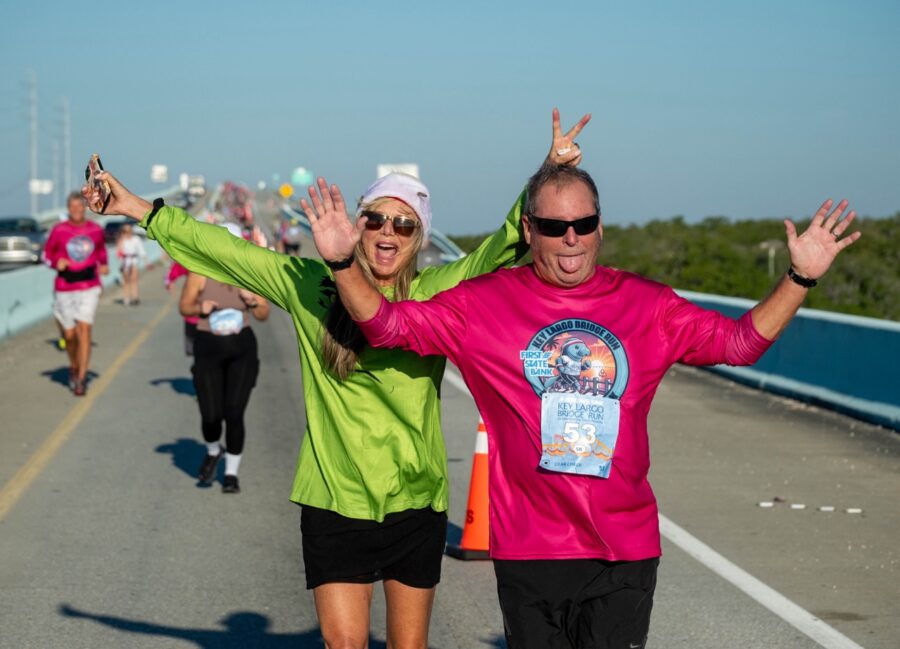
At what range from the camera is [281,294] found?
4488mm

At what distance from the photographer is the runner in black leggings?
998 cm

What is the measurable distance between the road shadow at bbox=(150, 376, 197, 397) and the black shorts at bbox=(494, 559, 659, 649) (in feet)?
41.1

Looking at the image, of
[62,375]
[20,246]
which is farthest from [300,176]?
[62,375]

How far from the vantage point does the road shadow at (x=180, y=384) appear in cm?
1625

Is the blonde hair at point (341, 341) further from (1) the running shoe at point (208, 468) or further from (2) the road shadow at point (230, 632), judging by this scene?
(1) the running shoe at point (208, 468)

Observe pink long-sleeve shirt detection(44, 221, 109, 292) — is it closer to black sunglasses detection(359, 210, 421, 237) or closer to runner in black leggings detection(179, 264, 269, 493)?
runner in black leggings detection(179, 264, 269, 493)

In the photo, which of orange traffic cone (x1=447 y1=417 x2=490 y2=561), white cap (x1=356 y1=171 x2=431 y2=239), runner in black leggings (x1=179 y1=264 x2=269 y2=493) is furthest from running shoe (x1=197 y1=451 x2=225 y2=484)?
white cap (x1=356 y1=171 x2=431 y2=239)

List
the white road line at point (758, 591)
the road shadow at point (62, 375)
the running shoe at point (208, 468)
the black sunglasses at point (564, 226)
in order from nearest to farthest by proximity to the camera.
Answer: the black sunglasses at point (564, 226) → the white road line at point (758, 591) → the running shoe at point (208, 468) → the road shadow at point (62, 375)

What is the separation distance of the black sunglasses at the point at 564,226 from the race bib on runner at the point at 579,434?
0.45m

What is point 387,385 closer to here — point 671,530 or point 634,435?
point 634,435

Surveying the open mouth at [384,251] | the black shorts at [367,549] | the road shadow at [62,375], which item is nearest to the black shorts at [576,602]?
the black shorts at [367,549]

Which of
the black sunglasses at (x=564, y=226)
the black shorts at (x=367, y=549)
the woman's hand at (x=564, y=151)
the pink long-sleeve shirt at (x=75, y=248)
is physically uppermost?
the woman's hand at (x=564, y=151)

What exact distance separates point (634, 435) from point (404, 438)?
0.88m

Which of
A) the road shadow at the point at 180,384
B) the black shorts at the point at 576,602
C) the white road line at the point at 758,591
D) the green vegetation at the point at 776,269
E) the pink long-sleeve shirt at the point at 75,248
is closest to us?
the black shorts at the point at 576,602
